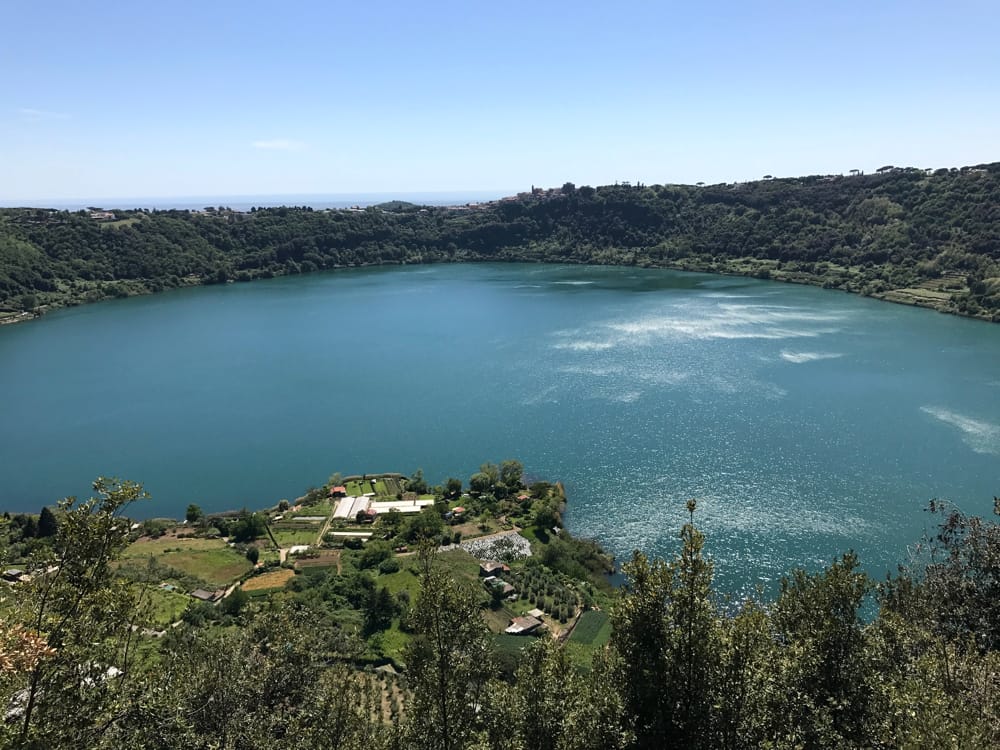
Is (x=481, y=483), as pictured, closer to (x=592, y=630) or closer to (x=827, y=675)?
(x=592, y=630)

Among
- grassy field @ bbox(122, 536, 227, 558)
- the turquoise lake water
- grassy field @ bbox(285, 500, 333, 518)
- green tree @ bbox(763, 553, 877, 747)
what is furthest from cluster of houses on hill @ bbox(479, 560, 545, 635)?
grassy field @ bbox(122, 536, 227, 558)

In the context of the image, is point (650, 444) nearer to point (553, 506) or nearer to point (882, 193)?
point (553, 506)

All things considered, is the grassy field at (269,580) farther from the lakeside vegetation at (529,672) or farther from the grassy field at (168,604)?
the lakeside vegetation at (529,672)

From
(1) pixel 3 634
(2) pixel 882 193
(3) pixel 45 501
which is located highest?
(2) pixel 882 193

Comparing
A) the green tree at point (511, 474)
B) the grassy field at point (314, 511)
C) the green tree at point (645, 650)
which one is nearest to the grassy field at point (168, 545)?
the grassy field at point (314, 511)

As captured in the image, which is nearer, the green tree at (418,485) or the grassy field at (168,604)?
the grassy field at (168,604)

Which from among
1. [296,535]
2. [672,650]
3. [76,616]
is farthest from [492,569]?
[76,616]

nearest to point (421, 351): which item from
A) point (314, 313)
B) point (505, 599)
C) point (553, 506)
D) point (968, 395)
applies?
point (314, 313)
